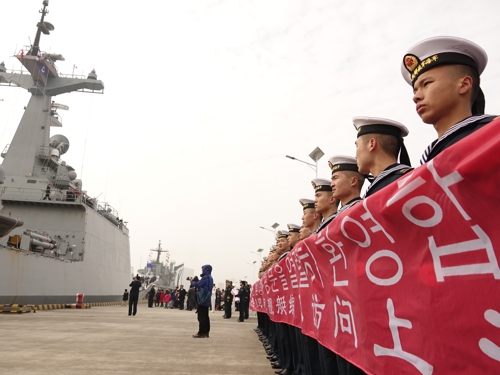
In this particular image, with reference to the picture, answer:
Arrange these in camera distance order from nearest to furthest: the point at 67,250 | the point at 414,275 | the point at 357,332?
the point at 414,275
the point at 357,332
the point at 67,250

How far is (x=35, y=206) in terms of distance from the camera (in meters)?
20.0

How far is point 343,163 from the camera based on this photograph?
10.2 feet

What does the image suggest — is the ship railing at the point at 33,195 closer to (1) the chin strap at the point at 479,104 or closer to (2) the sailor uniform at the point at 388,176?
(2) the sailor uniform at the point at 388,176

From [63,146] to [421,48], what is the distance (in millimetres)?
25491

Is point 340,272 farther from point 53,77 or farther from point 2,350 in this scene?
point 53,77

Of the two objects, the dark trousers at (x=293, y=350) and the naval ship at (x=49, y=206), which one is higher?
the naval ship at (x=49, y=206)

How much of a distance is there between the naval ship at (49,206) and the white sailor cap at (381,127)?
15.8m

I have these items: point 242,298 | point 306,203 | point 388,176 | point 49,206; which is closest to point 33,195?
point 49,206

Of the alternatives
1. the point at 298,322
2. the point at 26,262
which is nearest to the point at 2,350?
the point at 298,322

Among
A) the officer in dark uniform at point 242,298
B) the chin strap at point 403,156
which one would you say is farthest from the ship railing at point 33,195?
the chin strap at point 403,156

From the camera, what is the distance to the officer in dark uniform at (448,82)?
1.77 metres

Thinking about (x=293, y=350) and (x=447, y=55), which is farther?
(x=293, y=350)

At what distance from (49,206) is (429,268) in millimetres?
22052

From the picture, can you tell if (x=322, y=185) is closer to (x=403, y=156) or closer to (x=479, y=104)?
(x=403, y=156)
